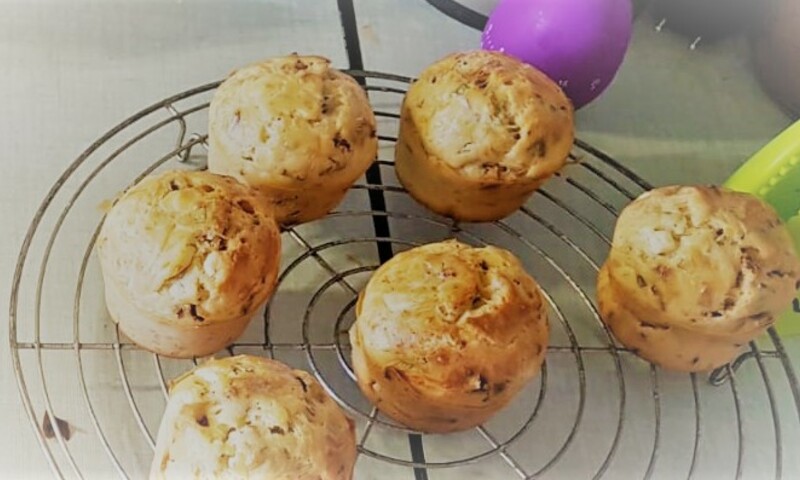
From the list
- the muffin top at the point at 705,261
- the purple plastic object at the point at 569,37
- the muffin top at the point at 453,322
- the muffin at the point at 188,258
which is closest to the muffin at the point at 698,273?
the muffin top at the point at 705,261

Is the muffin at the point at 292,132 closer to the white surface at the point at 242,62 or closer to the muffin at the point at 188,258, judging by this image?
the muffin at the point at 188,258

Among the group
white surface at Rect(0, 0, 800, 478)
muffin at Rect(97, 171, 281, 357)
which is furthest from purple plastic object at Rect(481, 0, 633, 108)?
muffin at Rect(97, 171, 281, 357)

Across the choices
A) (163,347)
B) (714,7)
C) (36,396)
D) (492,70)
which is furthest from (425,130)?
(714,7)

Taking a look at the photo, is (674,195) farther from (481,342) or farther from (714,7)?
(714,7)

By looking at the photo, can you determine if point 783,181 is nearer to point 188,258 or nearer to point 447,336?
point 447,336

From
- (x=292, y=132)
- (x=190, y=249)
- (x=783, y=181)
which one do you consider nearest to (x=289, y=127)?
(x=292, y=132)

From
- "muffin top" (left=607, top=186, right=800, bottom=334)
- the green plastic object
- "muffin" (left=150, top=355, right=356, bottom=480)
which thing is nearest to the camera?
"muffin" (left=150, top=355, right=356, bottom=480)

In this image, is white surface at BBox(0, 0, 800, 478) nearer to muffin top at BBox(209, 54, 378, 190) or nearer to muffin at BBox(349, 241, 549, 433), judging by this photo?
muffin top at BBox(209, 54, 378, 190)

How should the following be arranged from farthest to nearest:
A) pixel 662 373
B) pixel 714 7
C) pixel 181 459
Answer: pixel 714 7 < pixel 662 373 < pixel 181 459
